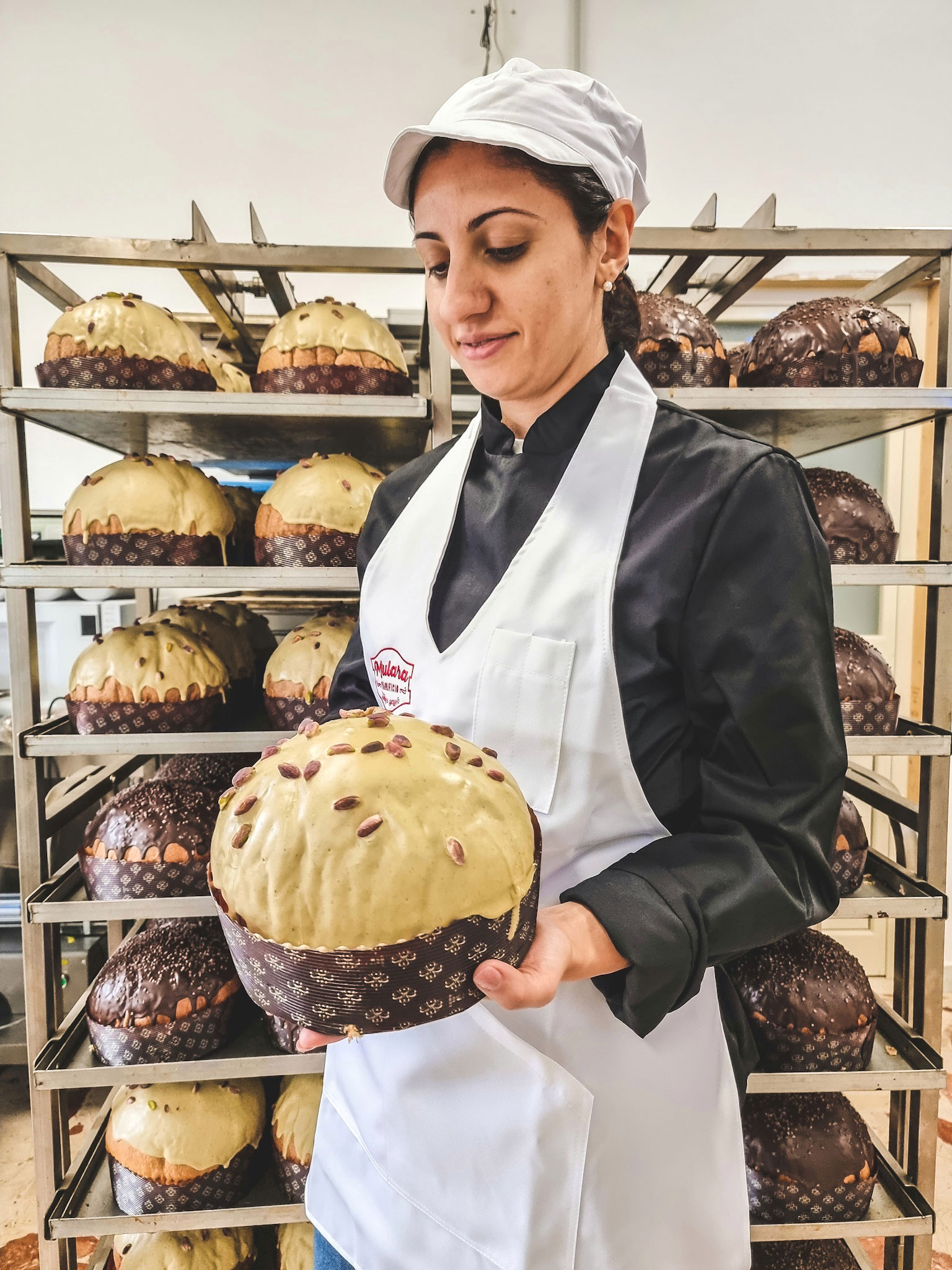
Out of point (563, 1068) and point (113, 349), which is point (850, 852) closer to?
point (563, 1068)

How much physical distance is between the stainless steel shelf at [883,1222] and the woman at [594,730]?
0.87 m

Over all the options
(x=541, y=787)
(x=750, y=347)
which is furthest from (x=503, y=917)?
(x=750, y=347)

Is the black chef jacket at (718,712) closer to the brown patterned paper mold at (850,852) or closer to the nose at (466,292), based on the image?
the nose at (466,292)

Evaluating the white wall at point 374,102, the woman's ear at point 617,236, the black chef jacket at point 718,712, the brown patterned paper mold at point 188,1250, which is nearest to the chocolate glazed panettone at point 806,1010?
the black chef jacket at point 718,712

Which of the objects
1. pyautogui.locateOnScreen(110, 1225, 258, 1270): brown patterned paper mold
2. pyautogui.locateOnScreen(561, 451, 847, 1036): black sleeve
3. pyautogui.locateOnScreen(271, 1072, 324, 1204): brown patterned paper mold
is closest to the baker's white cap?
pyautogui.locateOnScreen(561, 451, 847, 1036): black sleeve

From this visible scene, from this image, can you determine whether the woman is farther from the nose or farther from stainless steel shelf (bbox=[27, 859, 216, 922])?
stainless steel shelf (bbox=[27, 859, 216, 922])

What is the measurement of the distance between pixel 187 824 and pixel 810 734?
1.35 m

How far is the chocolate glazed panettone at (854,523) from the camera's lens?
66.2 inches

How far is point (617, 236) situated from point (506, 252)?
0.17m

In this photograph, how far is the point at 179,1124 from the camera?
1.67 m

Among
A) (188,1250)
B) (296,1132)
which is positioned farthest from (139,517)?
(188,1250)

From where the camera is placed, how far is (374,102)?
9.45 ft

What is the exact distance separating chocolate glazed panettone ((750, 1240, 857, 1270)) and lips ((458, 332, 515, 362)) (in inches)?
81.3

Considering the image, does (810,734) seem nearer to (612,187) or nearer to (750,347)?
(612,187)
